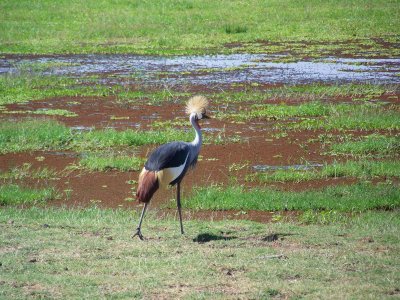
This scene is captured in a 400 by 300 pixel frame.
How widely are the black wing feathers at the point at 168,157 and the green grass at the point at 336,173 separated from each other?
3597mm

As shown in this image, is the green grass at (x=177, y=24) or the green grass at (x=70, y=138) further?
the green grass at (x=177, y=24)

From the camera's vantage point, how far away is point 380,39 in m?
31.2

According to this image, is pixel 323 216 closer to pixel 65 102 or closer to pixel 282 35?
pixel 65 102

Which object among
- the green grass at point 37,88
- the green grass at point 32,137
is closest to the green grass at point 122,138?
the green grass at point 32,137

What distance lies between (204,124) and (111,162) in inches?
157

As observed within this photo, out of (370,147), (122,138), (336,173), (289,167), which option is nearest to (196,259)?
(336,173)

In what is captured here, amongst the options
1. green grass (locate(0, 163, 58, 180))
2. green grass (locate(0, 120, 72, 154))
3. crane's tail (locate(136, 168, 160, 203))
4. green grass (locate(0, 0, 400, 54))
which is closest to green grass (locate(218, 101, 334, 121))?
green grass (locate(0, 120, 72, 154))

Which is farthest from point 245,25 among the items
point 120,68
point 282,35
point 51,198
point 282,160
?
point 51,198

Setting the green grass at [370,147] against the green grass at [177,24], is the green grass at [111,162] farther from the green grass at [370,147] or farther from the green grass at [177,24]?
the green grass at [177,24]

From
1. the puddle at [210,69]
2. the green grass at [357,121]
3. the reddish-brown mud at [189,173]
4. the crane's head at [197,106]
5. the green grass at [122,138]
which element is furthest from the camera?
the puddle at [210,69]

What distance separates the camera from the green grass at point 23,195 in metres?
11.1

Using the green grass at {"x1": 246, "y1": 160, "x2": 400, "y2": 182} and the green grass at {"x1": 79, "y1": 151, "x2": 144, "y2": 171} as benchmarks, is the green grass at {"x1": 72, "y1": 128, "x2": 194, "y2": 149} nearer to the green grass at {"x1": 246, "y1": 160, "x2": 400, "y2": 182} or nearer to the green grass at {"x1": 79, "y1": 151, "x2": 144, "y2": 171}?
the green grass at {"x1": 79, "y1": 151, "x2": 144, "y2": 171}

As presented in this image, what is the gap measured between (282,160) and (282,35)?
19.1m

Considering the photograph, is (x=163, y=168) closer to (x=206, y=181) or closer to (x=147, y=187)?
(x=147, y=187)
